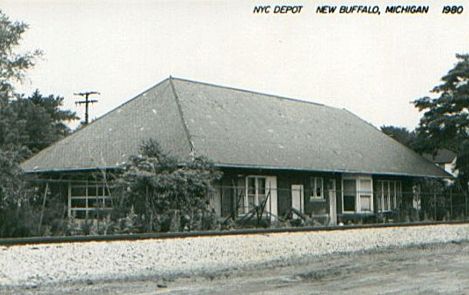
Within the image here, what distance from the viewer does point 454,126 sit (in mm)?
42969

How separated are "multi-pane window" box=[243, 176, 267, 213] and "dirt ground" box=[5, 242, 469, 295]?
9195 millimetres

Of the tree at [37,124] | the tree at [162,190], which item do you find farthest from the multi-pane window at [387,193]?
the tree at [37,124]

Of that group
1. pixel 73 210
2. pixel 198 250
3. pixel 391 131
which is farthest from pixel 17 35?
pixel 391 131

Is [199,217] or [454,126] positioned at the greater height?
[454,126]

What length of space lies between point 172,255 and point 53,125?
58.7 meters

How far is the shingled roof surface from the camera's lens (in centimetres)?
2955

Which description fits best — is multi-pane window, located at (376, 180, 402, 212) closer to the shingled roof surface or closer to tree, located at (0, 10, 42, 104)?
the shingled roof surface

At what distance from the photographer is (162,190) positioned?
69.7 ft

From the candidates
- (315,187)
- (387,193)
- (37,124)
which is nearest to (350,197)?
(315,187)

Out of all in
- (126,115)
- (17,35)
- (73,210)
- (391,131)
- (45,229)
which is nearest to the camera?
(45,229)

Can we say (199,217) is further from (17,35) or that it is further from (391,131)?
(391,131)

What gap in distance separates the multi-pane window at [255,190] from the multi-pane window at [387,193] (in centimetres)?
722

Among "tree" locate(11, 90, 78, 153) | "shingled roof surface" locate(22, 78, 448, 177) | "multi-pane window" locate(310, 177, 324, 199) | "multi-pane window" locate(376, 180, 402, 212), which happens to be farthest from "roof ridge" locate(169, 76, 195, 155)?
"tree" locate(11, 90, 78, 153)

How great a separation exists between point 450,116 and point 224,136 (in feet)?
56.8
